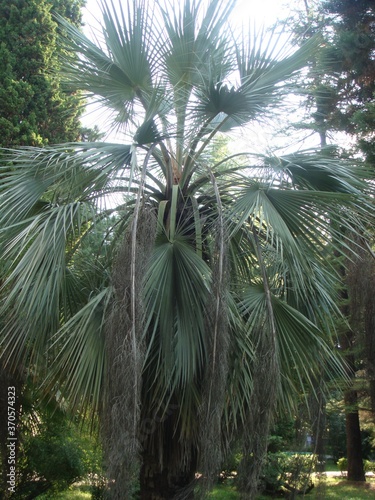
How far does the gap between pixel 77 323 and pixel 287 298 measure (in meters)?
2.39

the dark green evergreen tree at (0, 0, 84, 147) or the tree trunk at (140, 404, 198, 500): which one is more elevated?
the dark green evergreen tree at (0, 0, 84, 147)

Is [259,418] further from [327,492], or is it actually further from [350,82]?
[327,492]

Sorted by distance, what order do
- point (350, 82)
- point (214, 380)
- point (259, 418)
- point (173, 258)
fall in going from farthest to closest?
point (350, 82) → point (173, 258) → point (259, 418) → point (214, 380)

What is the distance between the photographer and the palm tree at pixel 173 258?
15.2 feet

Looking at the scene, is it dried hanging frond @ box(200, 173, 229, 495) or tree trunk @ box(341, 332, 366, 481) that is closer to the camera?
dried hanging frond @ box(200, 173, 229, 495)

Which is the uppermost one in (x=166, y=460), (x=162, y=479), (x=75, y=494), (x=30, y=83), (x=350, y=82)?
(x=350, y=82)

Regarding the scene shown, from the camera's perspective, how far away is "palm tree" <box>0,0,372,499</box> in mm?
4621

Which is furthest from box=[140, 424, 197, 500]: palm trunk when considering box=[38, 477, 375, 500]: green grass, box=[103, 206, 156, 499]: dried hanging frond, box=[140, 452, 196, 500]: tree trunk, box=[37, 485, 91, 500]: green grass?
box=[37, 485, 91, 500]: green grass

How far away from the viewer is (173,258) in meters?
5.51

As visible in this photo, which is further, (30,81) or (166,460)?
(30,81)
